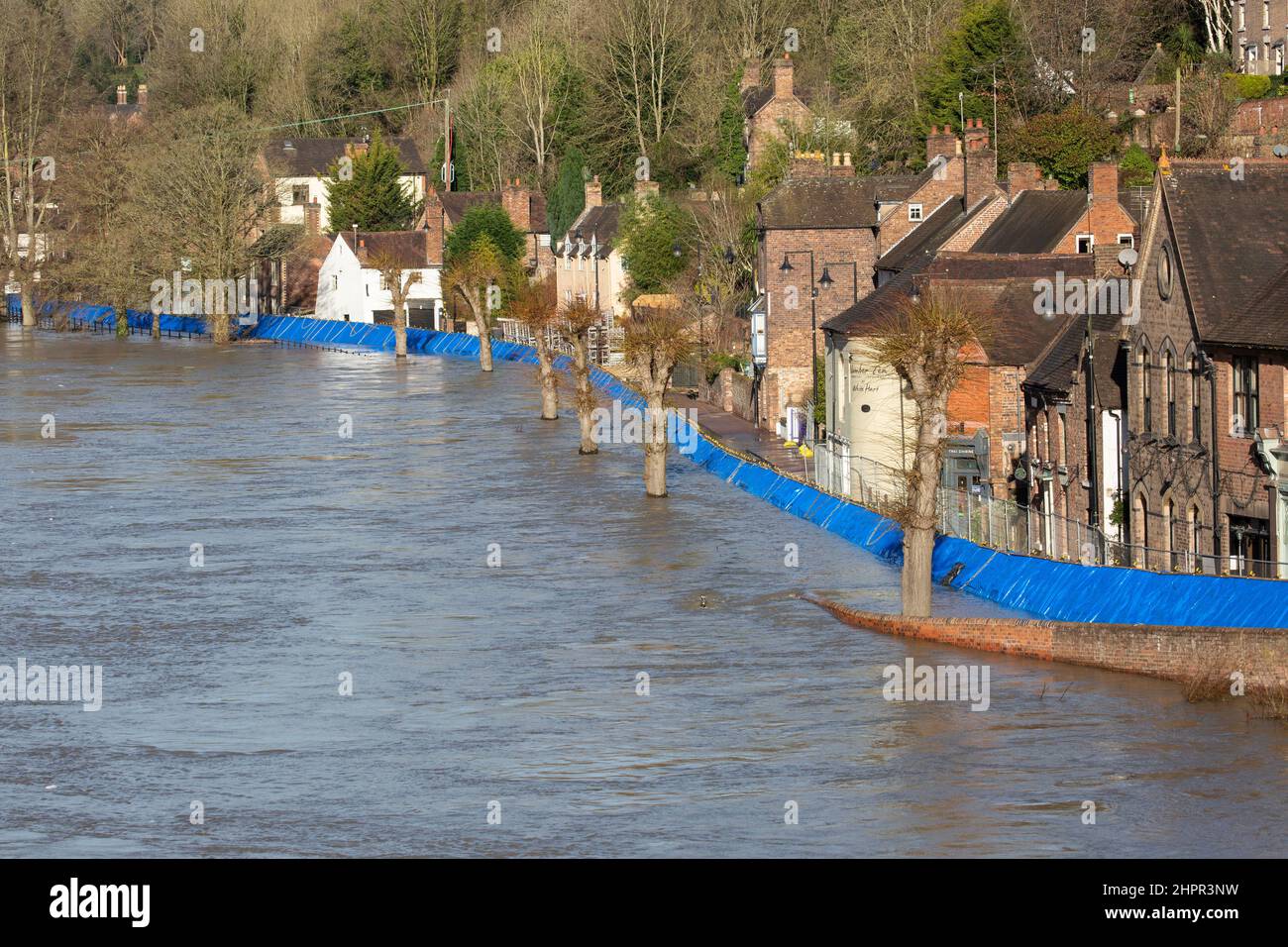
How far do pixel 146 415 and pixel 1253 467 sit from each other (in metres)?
65.3

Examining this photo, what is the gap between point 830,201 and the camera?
86.2 meters

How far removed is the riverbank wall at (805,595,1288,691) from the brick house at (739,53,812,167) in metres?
69.3

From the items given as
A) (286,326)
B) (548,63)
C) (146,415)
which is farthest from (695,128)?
(146,415)

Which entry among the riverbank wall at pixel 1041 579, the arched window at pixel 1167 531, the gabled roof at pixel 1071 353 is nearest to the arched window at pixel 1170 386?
the arched window at pixel 1167 531

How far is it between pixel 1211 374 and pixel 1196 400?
A: 1114mm

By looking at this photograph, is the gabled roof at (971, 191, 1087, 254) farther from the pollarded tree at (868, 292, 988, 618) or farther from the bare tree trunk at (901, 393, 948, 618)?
the bare tree trunk at (901, 393, 948, 618)

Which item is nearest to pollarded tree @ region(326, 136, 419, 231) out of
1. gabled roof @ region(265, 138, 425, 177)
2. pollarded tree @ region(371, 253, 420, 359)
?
gabled roof @ region(265, 138, 425, 177)

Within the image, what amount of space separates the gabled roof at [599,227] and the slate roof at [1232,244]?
75.4m

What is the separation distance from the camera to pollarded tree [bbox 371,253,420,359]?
426 ft

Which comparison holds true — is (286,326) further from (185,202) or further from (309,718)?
(309,718)

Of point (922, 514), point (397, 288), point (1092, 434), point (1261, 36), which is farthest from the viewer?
point (397, 288)

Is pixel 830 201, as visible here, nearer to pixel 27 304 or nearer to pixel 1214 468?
pixel 1214 468

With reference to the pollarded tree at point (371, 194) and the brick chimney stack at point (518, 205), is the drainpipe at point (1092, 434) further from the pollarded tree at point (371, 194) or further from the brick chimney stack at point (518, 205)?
the pollarded tree at point (371, 194)

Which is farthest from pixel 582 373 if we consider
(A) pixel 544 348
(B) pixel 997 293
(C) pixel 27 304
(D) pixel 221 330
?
(C) pixel 27 304
